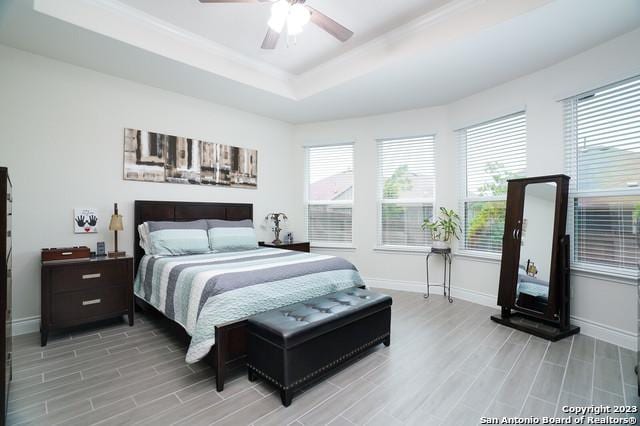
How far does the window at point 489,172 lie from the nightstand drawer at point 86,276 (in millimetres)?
4193

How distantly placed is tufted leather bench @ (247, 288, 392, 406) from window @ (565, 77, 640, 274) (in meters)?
2.21

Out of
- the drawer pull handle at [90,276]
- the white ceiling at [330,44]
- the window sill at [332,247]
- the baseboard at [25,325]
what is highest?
the white ceiling at [330,44]

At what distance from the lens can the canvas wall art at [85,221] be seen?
10.6 ft

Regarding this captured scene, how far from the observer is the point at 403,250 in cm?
468

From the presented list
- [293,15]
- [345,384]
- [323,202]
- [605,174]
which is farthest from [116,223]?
[605,174]

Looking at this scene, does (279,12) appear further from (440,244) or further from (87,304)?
(440,244)

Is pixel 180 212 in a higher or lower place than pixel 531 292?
higher

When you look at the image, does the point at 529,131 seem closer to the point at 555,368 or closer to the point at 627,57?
the point at 627,57

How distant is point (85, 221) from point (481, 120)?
4.82m

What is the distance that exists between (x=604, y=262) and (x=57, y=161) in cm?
546

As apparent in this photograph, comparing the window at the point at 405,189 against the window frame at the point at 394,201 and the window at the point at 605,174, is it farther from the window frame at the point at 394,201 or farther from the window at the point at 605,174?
the window at the point at 605,174

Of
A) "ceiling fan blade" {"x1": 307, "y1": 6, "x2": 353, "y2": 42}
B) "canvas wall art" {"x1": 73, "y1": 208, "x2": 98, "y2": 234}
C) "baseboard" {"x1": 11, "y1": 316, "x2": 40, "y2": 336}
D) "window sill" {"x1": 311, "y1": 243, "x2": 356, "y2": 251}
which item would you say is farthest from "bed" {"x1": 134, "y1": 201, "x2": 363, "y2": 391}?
"ceiling fan blade" {"x1": 307, "y1": 6, "x2": 353, "y2": 42}

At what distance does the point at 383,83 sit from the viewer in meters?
3.69

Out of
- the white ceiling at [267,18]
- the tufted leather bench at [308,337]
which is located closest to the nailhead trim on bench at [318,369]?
the tufted leather bench at [308,337]
